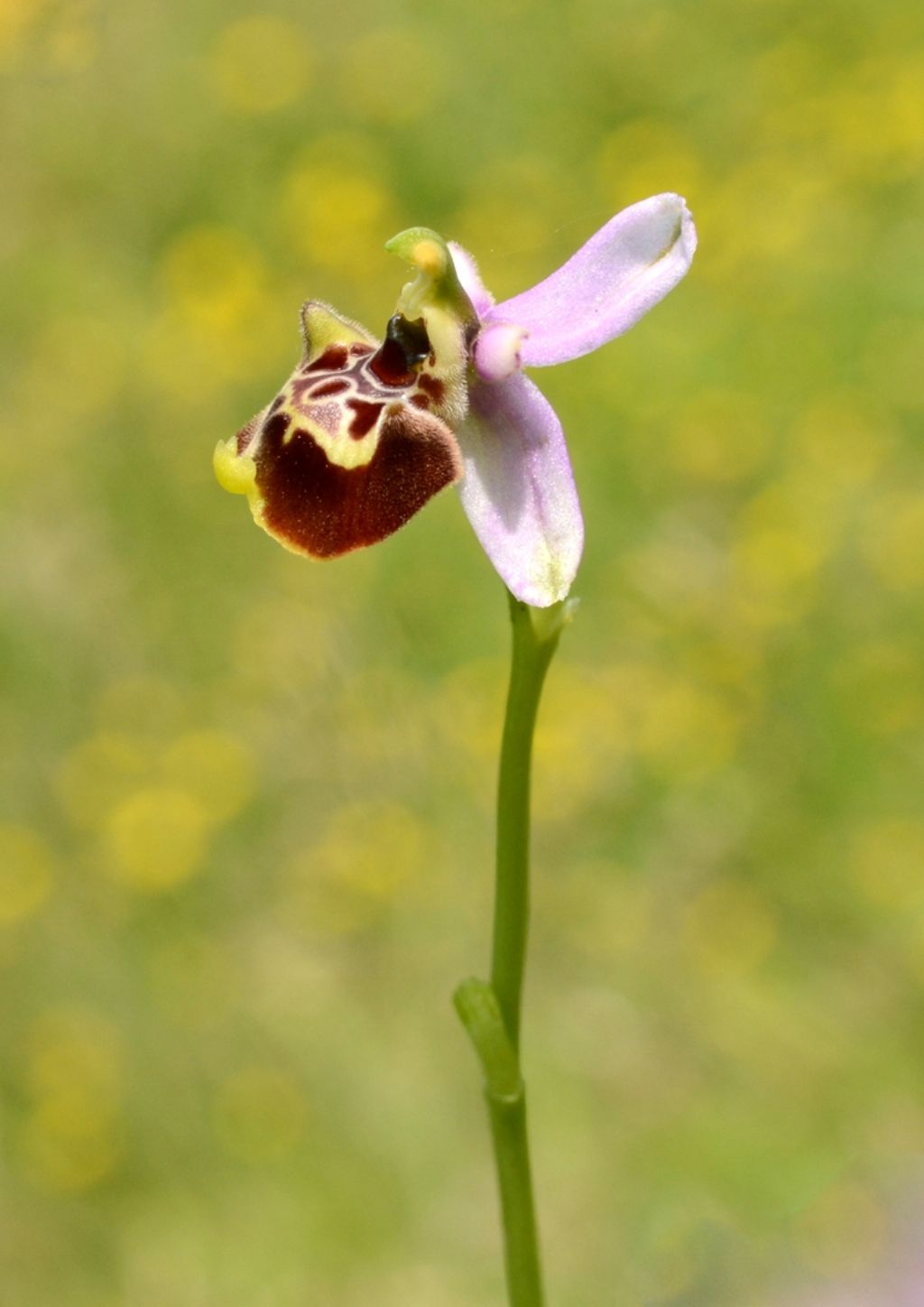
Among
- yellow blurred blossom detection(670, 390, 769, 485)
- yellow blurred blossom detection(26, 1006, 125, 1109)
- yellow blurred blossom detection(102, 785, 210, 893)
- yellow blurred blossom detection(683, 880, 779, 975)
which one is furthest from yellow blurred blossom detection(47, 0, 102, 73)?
yellow blurred blossom detection(683, 880, 779, 975)

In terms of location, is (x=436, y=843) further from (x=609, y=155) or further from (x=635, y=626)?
(x=609, y=155)

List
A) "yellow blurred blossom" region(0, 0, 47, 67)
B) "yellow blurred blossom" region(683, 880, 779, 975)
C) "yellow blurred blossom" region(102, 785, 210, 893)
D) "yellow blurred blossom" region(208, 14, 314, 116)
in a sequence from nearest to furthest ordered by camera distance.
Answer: "yellow blurred blossom" region(683, 880, 779, 975) → "yellow blurred blossom" region(102, 785, 210, 893) → "yellow blurred blossom" region(0, 0, 47, 67) → "yellow blurred blossom" region(208, 14, 314, 116)

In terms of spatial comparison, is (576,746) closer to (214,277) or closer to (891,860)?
(891,860)

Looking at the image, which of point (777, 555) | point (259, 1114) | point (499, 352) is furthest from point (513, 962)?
point (777, 555)

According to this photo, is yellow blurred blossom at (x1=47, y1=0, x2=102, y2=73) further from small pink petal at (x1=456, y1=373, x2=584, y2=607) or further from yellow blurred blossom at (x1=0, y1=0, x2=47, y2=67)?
small pink petal at (x1=456, y1=373, x2=584, y2=607)

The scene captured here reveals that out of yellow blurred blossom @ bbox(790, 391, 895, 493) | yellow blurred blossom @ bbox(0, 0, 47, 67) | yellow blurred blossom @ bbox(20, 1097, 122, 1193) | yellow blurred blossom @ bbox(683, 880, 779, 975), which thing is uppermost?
yellow blurred blossom @ bbox(0, 0, 47, 67)

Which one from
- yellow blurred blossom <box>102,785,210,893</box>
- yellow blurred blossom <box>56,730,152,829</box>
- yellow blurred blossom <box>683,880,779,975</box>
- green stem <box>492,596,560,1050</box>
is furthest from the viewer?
yellow blurred blossom <box>56,730,152,829</box>
